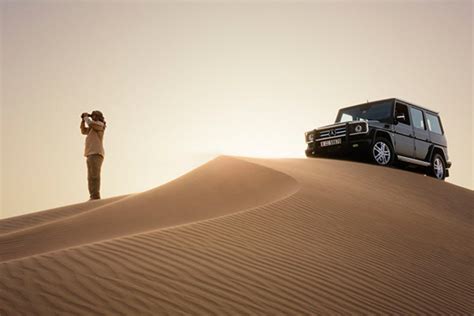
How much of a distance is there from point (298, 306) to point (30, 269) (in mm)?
2277

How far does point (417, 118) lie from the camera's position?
12.7 m

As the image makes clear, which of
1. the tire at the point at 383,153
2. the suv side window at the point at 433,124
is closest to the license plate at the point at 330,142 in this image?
the tire at the point at 383,153

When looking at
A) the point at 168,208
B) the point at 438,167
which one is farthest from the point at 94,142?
the point at 438,167

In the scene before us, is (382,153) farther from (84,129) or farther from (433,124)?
(84,129)

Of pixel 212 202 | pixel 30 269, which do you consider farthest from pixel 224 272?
pixel 212 202

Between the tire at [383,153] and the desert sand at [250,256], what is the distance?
324 centimetres

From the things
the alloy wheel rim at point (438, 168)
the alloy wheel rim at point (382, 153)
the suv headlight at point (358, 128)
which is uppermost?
the suv headlight at point (358, 128)

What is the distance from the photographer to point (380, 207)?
7.40 m

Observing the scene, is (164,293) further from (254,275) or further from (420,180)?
(420,180)

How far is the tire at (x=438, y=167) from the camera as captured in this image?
13289 millimetres

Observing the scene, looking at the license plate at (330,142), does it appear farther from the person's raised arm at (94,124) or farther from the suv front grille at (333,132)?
the person's raised arm at (94,124)

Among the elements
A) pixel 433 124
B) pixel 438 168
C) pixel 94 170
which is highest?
pixel 433 124

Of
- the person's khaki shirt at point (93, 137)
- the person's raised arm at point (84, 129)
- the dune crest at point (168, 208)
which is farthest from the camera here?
the person's raised arm at point (84, 129)

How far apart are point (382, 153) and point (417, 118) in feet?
5.70
